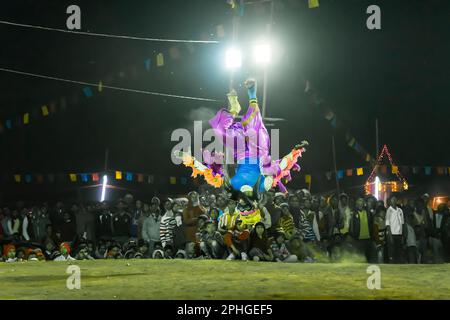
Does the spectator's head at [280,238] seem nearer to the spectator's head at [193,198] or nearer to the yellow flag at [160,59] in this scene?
the spectator's head at [193,198]

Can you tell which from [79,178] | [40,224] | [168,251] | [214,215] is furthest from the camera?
[79,178]

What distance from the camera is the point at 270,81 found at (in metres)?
24.8

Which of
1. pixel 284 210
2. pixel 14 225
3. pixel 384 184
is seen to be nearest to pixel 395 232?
pixel 284 210

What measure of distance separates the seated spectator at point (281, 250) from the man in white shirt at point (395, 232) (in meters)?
2.81

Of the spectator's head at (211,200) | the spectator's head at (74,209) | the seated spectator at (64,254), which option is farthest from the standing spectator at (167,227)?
the spectator's head at (74,209)

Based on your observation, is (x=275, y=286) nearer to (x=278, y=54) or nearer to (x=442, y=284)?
(x=442, y=284)

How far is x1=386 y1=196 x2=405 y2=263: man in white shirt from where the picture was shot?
14578 millimetres

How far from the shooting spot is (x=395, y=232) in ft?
47.9

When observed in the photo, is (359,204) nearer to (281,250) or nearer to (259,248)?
(281,250)

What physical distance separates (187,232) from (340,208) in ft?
11.4

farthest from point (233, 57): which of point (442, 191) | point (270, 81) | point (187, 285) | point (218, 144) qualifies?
point (442, 191)

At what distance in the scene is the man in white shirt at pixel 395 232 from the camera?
1458cm

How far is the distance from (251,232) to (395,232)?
12.6ft

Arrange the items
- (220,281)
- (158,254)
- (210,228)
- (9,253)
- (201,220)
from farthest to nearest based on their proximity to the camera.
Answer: (9,253)
(158,254)
(201,220)
(210,228)
(220,281)
